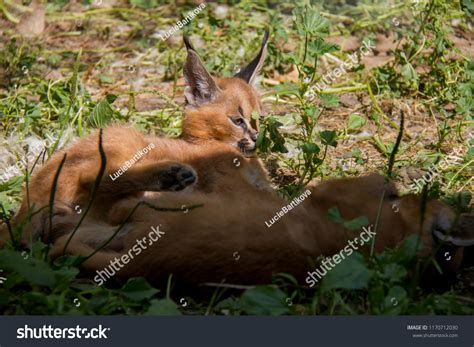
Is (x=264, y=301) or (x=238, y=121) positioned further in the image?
(x=238, y=121)

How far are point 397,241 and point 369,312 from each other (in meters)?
0.64

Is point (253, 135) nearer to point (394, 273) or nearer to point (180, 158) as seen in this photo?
point (180, 158)

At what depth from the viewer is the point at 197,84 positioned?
6.38 metres

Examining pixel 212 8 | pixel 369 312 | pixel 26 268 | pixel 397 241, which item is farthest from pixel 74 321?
pixel 212 8

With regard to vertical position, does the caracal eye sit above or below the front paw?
below

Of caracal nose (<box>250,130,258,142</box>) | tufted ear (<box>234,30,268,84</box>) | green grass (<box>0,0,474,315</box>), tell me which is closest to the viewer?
green grass (<box>0,0,474,315</box>)

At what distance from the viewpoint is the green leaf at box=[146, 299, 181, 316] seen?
3.83 m

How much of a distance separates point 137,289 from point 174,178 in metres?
1.14

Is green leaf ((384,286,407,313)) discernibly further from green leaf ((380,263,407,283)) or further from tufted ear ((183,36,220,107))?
tufted ear ((183,36,220,107))

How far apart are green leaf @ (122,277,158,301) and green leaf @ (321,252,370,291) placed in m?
0.86

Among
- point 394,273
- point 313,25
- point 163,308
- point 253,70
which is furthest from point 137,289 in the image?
point 253,70

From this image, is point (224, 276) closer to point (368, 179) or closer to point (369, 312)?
point (369, 312)

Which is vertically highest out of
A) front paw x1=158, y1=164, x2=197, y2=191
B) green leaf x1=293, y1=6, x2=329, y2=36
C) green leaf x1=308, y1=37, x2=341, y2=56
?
green leaf x1=293, y1=6, x2=329, y2=36

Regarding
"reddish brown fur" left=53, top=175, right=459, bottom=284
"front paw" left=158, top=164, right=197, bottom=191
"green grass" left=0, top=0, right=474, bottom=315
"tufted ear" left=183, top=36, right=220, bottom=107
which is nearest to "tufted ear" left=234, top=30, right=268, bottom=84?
"green grass" left=0, top=0, right=474, bottom=315
